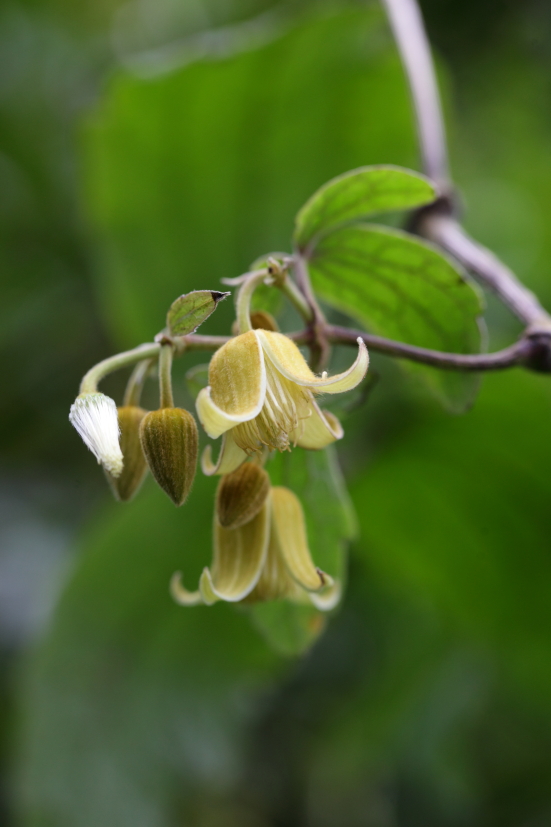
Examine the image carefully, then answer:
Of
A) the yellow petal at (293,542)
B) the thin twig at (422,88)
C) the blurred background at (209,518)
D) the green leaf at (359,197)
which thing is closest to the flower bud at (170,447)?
the yellow petal at (293,542)

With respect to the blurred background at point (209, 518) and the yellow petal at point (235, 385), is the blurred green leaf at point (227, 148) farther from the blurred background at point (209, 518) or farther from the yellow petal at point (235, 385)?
the yellow petal at point (235, 385)

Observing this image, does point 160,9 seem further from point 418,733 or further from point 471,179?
point 418,733

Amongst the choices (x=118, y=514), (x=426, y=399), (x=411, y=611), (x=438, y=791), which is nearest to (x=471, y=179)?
(x=426, y=399)

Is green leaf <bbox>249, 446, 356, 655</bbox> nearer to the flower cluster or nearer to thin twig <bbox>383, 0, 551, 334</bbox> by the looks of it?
the flower cluster

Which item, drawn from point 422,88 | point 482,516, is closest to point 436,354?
point 422,88

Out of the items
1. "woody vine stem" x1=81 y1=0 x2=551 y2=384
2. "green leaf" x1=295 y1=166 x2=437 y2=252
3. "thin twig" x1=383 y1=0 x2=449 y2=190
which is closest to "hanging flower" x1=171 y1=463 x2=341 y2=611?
"woody vine stem" x1=81 y1=0 x2=551 y2=384

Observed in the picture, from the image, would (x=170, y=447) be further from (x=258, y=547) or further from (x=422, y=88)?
(x=422, y=88)
